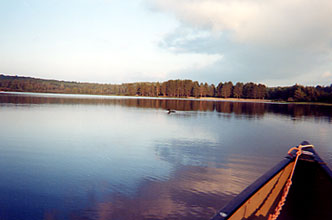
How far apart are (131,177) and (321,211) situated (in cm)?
563

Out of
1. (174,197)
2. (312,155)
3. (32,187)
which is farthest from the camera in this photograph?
(32,187)

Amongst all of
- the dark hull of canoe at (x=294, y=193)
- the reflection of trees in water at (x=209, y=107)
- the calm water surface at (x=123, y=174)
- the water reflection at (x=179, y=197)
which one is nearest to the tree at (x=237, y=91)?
the reflection of trees in water at (x=209, y=107)

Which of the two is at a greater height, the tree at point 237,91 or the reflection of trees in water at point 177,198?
the tree at point 237,91

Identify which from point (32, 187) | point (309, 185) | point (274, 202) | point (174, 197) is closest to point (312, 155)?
point (309, 185)

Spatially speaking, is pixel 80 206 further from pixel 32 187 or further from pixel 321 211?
pixel 321 211

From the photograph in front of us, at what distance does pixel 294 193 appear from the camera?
432cm

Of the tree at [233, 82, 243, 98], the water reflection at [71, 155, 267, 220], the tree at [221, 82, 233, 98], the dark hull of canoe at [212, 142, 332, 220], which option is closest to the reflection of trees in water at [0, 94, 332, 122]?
the water reflection at [71, 155, 267, 220]

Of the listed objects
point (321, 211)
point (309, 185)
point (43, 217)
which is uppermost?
point (309, 185)

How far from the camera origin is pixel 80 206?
226 inches

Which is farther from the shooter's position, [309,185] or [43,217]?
[43,217]

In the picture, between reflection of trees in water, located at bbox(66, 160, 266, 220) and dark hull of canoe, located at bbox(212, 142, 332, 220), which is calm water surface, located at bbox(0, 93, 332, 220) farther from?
dark hull of canoe, located at bbox(212, 142, 332, 220)

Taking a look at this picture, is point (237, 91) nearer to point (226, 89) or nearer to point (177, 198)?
point (226, 89)

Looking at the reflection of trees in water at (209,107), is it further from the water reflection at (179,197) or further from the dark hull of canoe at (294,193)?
the dark hull of canoe at (294,193)

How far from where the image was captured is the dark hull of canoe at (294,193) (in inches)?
136
